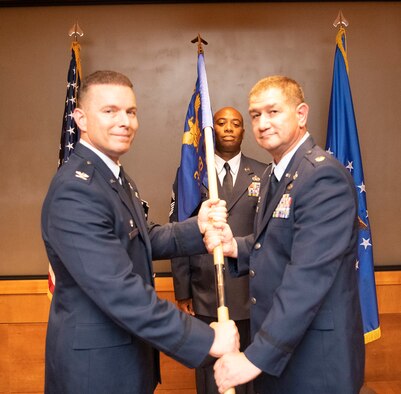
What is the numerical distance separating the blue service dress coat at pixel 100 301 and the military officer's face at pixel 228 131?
1352mm

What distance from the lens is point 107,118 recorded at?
1729mm

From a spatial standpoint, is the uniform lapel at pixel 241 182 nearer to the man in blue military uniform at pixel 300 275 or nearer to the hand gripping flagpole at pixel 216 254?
the hand gripping flagpole at pixel 216 254

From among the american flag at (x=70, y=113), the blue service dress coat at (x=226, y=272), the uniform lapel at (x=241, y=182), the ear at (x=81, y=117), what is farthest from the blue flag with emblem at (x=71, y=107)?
the ear at (x=81, y=117)

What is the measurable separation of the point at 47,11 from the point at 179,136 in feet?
4.31

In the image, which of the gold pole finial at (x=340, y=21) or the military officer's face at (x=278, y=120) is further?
the gold pole finial at (x=340, y=21)

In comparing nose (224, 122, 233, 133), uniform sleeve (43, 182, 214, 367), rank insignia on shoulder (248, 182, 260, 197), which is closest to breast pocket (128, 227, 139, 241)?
uniform sleeve (43, 182, 214, 367)

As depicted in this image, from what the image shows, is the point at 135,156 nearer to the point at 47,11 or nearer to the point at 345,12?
the point at 47,11

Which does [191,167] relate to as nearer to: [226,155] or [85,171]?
[226,155]

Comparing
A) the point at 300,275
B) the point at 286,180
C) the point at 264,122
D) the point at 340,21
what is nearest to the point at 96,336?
the point at 300,275

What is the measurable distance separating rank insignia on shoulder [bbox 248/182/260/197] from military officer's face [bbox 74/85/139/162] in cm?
130

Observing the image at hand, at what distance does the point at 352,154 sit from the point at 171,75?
1409mm

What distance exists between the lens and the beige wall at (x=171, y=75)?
360 cm

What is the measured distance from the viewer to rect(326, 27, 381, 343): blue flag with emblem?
10.4 feet

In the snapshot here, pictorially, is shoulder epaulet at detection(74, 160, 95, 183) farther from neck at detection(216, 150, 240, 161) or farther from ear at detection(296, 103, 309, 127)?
neck at detection(216, 150, 240, 161)
